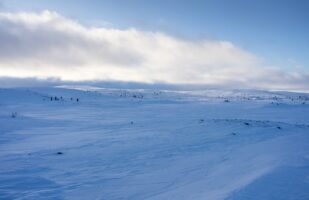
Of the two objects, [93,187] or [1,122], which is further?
[1,122]

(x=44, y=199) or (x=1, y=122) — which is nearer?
(x=44, y=199)

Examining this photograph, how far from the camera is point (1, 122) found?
13.2 metres

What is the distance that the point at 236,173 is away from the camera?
616cm

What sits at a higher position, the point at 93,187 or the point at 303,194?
the point at 303,194

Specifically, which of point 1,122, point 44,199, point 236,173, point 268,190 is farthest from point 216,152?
point 1,122

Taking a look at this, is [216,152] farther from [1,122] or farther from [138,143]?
[1,122]

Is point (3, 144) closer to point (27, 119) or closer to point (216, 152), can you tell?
point (27, 119)

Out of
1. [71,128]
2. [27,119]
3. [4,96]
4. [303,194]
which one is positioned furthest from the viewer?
[4,96]

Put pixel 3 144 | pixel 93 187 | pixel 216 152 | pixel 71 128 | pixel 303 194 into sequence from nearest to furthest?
pixel 303 194 < pixel 93 187 < pixel 216 152 < pixel 3 144 < pixel 71 128

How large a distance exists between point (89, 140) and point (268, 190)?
6.38m

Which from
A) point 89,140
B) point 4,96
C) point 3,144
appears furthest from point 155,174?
point 4,96

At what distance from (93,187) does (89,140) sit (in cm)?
425

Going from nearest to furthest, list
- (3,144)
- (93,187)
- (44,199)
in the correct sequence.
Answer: (44,199) → (93,187) → (3,144)

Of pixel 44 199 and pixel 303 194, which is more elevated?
pixel 303 194
